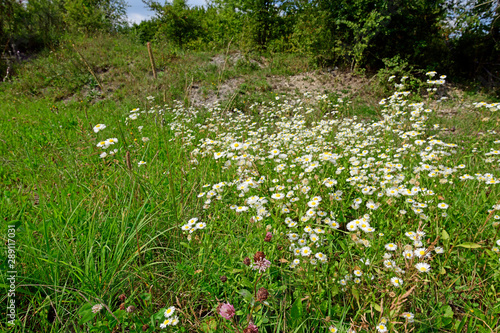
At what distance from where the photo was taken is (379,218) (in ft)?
6.88

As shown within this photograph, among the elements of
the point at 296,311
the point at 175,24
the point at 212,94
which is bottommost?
the point at 296,311

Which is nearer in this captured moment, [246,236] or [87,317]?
[87,317]

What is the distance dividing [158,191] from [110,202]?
14.5 inches

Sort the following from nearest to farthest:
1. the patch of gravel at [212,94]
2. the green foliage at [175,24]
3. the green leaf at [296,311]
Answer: the green leaf at [296,311] → the patch of gravel at [212,94] → the green foliage at [175,24]

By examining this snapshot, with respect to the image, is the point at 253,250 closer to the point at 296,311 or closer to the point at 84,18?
the point at 296,311

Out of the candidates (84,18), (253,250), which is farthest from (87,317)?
(84,18)

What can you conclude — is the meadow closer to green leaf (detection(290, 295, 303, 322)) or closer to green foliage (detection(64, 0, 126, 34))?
green leaf (detection(290, 295, 303, 322))

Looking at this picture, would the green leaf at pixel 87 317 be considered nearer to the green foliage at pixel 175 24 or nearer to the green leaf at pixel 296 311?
the green leaf at pixel 296 311

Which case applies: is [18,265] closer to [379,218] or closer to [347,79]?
[379,218]

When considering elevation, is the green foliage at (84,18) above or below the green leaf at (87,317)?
above

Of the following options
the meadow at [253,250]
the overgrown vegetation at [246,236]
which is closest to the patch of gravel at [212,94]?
the overgrown vegetation at [246,236]

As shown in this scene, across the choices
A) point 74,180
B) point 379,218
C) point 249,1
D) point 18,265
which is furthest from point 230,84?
point 18,265

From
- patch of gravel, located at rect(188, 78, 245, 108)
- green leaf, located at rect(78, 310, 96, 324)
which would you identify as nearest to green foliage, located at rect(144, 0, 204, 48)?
patch of gravel, located at rect(188, 78, 245, 108)

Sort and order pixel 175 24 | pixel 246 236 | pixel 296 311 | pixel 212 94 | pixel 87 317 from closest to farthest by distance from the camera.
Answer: pixel 87 317, pixel 296 311, pixel 246 236, pixel 212 94, pixel 175 24
